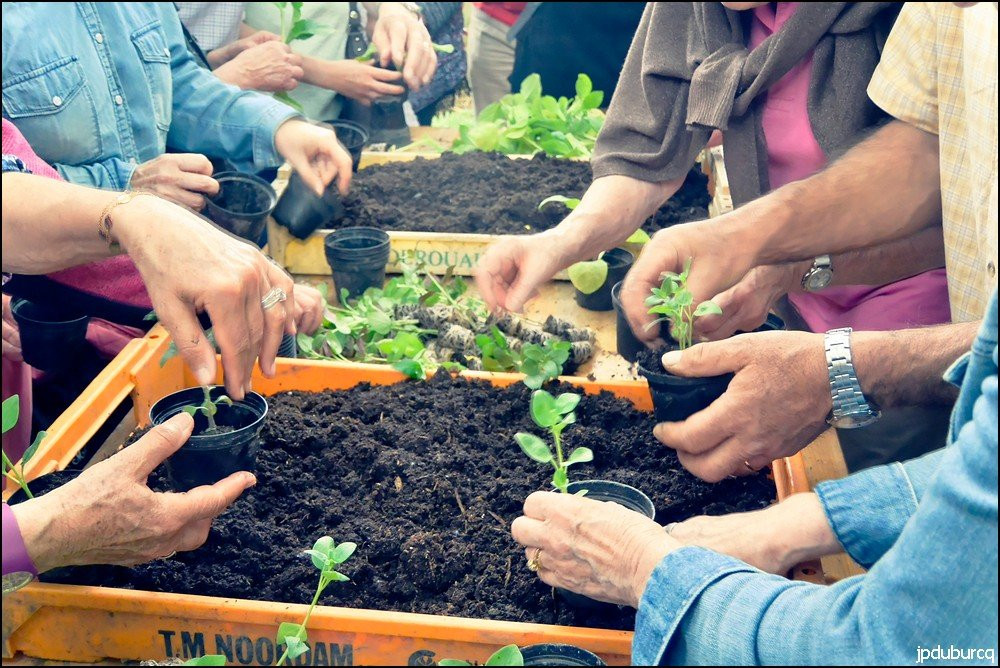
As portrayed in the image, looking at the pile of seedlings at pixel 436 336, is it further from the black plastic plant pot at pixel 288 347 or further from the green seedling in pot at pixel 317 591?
the green seedling in pot at pixel 317 591

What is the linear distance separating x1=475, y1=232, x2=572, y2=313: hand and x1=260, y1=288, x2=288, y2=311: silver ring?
47cm

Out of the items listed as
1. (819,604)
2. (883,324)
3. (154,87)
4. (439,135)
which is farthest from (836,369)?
(439,135)

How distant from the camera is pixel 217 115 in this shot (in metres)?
2.48

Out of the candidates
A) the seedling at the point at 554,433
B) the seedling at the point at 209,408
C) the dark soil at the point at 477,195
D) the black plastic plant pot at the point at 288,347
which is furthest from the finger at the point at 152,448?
the dark soil at the point at 477,195

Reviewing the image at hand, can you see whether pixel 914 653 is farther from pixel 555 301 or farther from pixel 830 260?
pixel 555 301

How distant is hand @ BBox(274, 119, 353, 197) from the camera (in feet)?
8.08

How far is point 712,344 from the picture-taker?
4.96 feet

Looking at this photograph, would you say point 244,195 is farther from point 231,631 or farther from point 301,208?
point 231,631

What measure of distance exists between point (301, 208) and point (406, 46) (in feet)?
4.25

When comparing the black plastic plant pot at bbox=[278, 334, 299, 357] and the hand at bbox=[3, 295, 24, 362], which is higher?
the black plastic plant pot at bbox=[278, 334, 299, 357]

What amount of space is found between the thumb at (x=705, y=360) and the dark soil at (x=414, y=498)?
0.66 feet

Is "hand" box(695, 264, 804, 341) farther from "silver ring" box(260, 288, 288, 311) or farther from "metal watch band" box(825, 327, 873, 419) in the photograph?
"silver ring" box(260, 288, 288, 311)

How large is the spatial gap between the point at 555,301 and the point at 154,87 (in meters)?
1.14

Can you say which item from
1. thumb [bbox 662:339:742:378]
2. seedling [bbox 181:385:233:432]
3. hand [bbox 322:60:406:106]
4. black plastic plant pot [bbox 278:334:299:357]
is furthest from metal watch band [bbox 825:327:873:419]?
hand [bbox 322:60:406:106]
